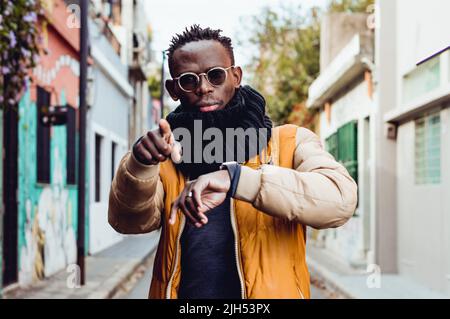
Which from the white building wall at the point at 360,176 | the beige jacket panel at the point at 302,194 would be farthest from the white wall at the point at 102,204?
the beige jacket panel at the point at 302,194

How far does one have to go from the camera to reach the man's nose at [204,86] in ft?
4.99

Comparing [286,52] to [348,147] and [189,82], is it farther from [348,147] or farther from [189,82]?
[189,82]

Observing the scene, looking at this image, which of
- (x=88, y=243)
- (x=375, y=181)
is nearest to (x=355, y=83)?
(x=375, y=181)

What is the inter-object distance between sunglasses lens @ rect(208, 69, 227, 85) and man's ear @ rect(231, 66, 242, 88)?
0.05m

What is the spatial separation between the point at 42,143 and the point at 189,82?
8.36 metres

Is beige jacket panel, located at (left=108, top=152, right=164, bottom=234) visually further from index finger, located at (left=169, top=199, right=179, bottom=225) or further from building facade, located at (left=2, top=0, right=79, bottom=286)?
building facade, located at (left=2, top=0, right=79, bottom=286)

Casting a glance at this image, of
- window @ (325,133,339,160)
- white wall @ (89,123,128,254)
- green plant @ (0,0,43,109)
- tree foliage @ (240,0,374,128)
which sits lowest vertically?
white wall @ (89,123,128,254)

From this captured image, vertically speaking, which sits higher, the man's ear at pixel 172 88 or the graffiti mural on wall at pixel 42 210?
the man's ear at pixel 172 88

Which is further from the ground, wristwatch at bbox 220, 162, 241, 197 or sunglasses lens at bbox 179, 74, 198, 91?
sunglasses lens at bbox 179, 74, 198, 91

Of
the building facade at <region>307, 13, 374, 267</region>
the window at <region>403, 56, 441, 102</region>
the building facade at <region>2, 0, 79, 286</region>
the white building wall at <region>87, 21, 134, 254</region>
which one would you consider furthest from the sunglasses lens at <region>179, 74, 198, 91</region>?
the white building wall at <region>87, 21, 134, 254</region>

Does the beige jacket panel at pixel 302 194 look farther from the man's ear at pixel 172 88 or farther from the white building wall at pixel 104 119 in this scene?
the white building wall at pixel 104 119

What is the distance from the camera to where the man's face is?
1541 millimetres

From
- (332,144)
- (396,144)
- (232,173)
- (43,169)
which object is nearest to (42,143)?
(43,169)
